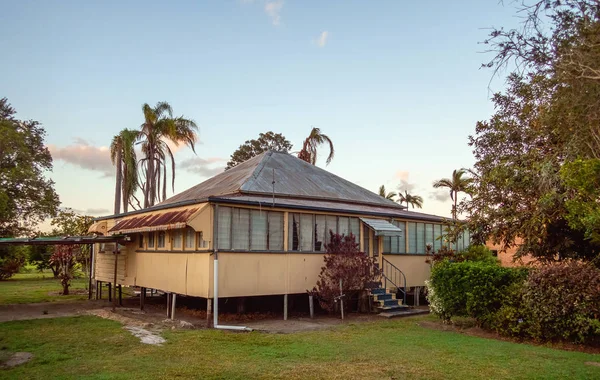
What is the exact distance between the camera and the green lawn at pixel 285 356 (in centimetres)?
738

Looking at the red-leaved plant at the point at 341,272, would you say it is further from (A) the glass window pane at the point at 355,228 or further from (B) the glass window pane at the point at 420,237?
(B) the glass window pane at the point at 420,237

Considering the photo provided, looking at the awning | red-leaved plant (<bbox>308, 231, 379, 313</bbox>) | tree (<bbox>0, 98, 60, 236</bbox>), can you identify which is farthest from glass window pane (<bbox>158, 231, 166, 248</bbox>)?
tree (<bbox>0, 98, 60, 236</bbox>)

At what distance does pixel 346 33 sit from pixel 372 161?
257 inches

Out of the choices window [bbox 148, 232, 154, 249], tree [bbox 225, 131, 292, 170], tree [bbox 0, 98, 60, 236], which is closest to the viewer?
window [bbox 148, 232, 154, 249]

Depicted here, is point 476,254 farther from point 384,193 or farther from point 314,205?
point 384,193

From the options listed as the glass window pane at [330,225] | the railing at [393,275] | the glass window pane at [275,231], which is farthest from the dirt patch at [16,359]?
the railing at [393,275]

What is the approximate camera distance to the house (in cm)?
1301

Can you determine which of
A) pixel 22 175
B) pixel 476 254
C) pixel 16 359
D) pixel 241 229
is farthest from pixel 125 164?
pixel 476 254

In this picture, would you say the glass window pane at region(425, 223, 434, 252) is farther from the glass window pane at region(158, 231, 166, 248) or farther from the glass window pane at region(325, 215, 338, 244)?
the glass window pane at region(158, 231, 166, 248)

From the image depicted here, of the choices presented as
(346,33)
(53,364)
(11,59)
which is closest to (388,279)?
Result: (346,33)

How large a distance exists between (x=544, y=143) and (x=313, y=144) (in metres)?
17.1

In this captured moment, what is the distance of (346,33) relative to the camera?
16484 millimetres

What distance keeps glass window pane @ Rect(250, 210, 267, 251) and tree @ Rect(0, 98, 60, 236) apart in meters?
21.4

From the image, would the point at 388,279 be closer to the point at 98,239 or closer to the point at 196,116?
the point at 98,239
